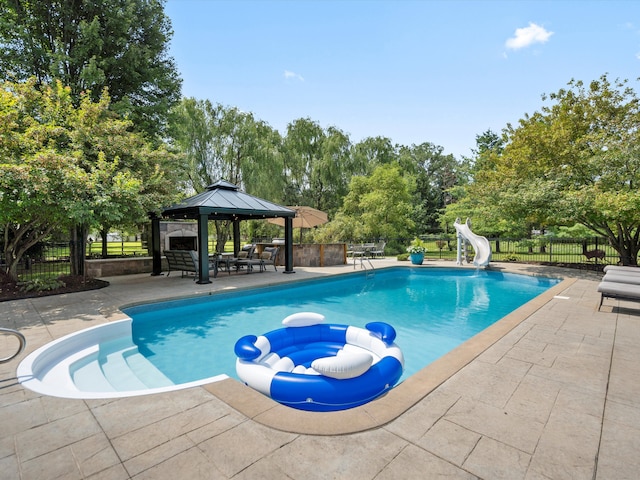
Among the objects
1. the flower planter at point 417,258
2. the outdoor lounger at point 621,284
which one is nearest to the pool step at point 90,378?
the outdoor lounger at point 621,284

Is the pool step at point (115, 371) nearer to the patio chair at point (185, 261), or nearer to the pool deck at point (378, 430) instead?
the pool deck at point (378, 430)

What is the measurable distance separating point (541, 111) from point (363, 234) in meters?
10.1

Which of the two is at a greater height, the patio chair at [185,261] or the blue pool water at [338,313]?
the patio chair at [185,261]

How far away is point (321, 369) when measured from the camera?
2951 millimetres

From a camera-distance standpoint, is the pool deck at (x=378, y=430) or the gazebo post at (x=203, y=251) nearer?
the pool deck at (x=378, y=430)

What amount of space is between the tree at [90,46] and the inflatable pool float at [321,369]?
9.08 meters

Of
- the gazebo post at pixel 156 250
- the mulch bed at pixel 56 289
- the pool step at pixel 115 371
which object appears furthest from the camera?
the gazebo post at pixel 156 250

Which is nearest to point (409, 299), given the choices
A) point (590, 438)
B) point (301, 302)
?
point (301, 302)

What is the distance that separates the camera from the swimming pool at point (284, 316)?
4.37 metres

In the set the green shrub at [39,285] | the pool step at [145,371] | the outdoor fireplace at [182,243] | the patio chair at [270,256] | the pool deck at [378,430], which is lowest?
the pool step at [145,371]

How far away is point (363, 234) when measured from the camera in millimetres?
18766

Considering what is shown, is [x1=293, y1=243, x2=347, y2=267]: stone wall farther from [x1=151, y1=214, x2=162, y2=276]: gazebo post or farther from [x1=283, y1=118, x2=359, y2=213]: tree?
[x1=283, y1=118, x2=359, y2=213]: tree

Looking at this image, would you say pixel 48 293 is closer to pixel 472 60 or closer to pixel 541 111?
pixel 472 60

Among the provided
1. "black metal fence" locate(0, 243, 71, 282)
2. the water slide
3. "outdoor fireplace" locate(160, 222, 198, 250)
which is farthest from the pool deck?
"outdoor fireplace" locate(160, 222, 198, 250)
